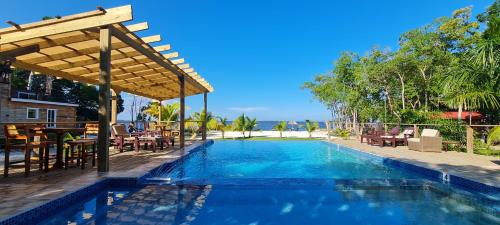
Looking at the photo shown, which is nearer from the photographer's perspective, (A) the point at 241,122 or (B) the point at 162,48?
(B) the point at 162,48

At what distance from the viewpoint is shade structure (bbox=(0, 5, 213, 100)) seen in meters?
5.99

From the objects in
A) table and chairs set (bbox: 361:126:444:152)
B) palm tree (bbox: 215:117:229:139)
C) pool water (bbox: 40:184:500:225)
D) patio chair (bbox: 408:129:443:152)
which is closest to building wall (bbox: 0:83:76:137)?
palm tree (bbox: 215:117:229:139)

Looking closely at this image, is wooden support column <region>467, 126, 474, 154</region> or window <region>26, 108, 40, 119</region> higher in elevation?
window <region>26, 108, 40, 119</region>

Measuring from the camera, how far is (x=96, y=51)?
8008 millimetres

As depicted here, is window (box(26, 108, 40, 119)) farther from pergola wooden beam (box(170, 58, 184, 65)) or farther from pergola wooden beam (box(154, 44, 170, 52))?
pergola wooden beam (box(154, 44, 170, 52))

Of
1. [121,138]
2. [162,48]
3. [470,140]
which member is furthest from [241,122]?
[470,140]

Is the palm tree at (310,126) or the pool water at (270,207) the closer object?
the pool water at (270,207)

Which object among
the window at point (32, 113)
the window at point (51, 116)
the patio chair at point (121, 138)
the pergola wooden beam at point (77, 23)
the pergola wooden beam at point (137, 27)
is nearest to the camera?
the pergola wooden beam at point (77, 23)

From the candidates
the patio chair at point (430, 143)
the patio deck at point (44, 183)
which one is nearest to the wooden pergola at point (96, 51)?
the patio deck at point (44, 183)

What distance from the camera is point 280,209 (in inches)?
188

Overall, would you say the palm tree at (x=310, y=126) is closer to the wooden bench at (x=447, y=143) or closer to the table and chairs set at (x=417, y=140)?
the table and chairs set at (x=417, y=140)

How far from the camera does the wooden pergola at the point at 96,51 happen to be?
6000mm

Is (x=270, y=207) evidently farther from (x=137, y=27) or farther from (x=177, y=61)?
(x=177, y=61)

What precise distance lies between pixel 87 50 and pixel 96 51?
0.73ft
